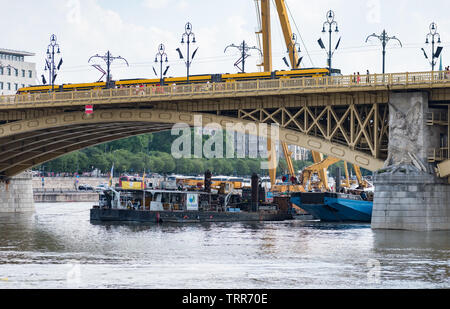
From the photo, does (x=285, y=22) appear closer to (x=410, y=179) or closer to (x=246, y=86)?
(x=246, y=86)

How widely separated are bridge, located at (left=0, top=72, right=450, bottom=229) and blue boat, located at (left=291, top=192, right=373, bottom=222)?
10.6 m

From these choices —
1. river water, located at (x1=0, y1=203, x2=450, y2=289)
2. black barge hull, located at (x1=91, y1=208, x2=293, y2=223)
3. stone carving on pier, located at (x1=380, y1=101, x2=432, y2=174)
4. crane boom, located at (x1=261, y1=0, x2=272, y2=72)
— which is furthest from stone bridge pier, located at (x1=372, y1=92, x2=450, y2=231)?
crane boom, located at (x1=261, y1=0, x2=272, y2=72)

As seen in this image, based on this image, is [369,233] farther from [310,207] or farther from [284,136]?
[310,207]

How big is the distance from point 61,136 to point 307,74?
96.3 feet

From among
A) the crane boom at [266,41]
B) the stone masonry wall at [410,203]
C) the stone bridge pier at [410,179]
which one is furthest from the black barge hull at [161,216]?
the stone masonry wall at [410,203]

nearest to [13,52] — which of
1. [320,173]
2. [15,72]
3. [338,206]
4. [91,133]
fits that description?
[15,72]

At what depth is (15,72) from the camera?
15462 cm

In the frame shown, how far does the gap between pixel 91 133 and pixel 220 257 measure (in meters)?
39.5

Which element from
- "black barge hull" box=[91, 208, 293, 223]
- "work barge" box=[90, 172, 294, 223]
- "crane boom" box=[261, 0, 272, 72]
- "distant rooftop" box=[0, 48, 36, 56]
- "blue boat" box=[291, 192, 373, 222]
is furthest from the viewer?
"distant rooftop" box=[0, 48, 36, 56]

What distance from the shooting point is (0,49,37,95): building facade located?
152000mm

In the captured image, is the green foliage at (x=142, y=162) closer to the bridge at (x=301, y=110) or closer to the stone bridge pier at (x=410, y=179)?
the bridge at (x=301, y=110)

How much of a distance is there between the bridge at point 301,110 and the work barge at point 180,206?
5900 mm

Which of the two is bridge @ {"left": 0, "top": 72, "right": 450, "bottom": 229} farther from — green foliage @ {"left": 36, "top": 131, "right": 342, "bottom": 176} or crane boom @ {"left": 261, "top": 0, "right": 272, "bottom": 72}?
green foliage @ {"left": 36, "top": 131, "right": 342, "bottom": 176}
